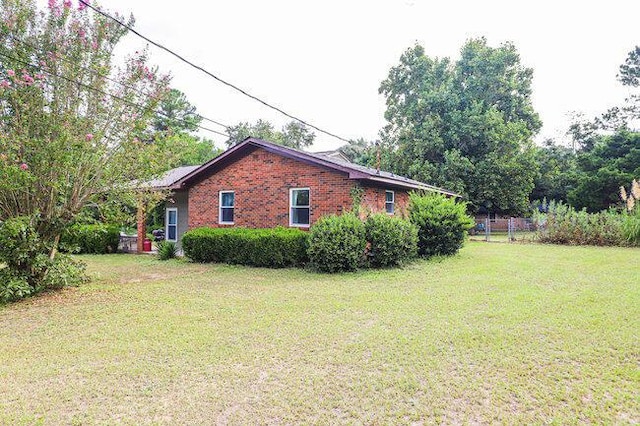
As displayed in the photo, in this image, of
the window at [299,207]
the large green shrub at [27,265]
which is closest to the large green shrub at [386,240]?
the window at [299,207]

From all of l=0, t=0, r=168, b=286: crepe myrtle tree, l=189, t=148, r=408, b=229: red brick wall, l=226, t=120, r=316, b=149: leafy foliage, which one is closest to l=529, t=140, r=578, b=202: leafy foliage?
l=189, t=148, r=408, b=229: red brick wall

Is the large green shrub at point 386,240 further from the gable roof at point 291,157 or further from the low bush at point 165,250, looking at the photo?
the low bush at point 165,250

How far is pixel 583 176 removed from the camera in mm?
27953

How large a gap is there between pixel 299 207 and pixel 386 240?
362cm

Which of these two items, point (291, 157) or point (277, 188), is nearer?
point (291, 157)

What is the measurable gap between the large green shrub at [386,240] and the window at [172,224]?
972 cm

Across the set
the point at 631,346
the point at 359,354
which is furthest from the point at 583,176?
the point at 359,354

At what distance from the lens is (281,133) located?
4681 centimetres

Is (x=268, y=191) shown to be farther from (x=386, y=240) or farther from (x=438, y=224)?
(x=438, y=224)

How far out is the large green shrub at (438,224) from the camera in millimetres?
12406

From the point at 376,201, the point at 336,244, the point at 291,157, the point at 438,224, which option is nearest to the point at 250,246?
the point at 336,244

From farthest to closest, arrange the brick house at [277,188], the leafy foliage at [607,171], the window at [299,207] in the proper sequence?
the leafy foliage at [607,171] < the window at [299,207] < the brick house at [277,188]

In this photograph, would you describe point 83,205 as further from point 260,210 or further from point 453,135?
point 453,135

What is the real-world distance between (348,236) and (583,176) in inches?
1022
